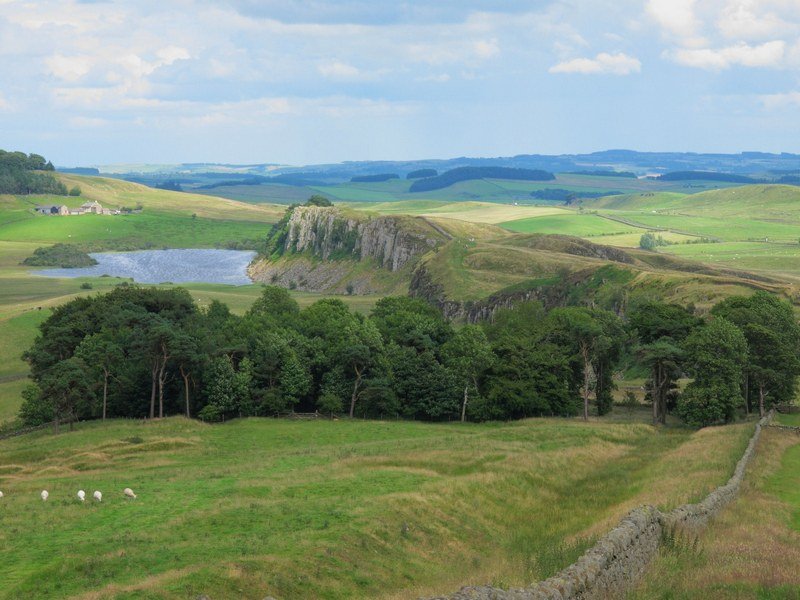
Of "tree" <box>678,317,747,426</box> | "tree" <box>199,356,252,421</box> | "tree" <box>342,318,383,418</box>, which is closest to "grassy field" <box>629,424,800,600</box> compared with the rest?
"tree" <box>678,317,747,426</box>

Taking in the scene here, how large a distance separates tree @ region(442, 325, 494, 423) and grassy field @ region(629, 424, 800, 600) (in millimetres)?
44874

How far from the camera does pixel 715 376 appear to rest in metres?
76.7

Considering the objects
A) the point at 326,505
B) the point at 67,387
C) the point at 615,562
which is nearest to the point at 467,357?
the point at 67,387

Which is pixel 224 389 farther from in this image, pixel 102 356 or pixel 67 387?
pixel 67 387

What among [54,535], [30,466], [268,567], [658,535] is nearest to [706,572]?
[658,535]

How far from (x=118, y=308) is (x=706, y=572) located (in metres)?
85.1

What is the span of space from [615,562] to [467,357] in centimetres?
6299

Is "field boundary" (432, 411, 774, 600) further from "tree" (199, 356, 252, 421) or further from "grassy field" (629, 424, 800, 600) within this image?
"tree" (199, 356, 252, 421)

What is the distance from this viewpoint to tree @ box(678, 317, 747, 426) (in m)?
75.7

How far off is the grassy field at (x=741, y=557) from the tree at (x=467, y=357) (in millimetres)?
44874

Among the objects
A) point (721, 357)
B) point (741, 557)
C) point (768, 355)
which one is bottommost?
point (768, 355)

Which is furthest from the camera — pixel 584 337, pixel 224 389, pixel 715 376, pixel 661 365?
pixel 584 337

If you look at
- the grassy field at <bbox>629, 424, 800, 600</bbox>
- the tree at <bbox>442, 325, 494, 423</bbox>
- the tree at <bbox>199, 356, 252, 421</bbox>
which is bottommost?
the tree at <bbox>199, 356, 252, 421</bbox>

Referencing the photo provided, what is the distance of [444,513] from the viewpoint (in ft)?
143
